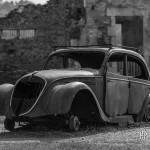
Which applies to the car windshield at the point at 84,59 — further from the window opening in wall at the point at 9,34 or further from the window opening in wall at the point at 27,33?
the window opening in wall at the point at 9,34

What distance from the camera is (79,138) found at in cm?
777

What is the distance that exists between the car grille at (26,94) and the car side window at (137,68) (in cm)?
262

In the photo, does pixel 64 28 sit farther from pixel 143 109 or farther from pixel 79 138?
pixel 79 138

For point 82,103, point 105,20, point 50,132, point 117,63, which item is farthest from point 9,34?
point 50,132

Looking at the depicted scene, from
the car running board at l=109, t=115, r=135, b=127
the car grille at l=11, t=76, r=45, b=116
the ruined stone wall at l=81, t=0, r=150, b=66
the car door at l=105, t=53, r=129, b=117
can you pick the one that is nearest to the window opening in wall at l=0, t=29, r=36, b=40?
the ruined stone wall at l=81, t=0, r=150, b=66

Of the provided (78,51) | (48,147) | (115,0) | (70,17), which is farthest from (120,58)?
(70,17)

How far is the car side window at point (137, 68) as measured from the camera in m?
10.5

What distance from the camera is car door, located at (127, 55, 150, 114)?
1004 cm

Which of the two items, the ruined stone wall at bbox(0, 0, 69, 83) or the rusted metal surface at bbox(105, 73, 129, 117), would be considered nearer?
the rusted metal surface at bbox(105, 73, 129, 117)

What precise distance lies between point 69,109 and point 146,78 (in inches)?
126

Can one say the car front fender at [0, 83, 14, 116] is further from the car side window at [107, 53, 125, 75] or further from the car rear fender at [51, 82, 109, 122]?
the car side window at [107, 53, 125, 75]

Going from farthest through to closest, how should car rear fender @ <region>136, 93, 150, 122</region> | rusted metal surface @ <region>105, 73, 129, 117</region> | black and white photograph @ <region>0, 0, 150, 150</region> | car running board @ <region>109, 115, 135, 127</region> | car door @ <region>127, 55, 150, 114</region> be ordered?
car rear fender @ <region>136, 93, 150, 122</region> → car door @ <region>127, 55, 150, 114</region> → car running board @ <region>109, 115, 135, 127</region> → rusted metal surface @ <region>105, 73, 129, 117</region> → black and white photograph @ <region>0, 0, 150, 150</region>

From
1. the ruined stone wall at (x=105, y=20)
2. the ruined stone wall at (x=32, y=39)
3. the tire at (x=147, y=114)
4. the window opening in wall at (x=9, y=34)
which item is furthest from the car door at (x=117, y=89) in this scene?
the window opening in wall at (x=9, y=34)

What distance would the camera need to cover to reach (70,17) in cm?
1934
